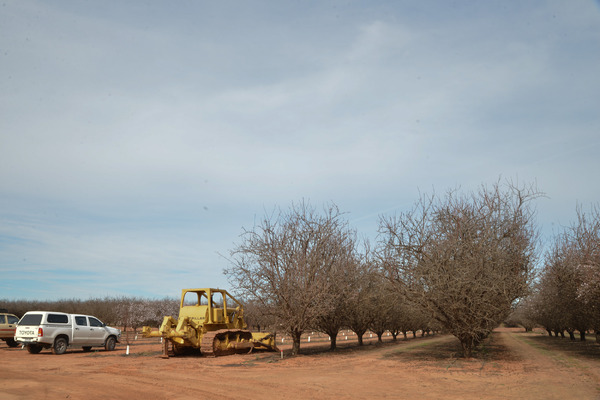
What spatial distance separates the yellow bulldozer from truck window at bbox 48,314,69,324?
4707 millimetres

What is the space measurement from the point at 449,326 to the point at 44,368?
15.5 meters

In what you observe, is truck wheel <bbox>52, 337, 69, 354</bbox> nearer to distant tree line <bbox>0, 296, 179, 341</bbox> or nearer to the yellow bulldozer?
the yellow bulldozer

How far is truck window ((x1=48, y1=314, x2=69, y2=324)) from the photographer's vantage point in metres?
21.5

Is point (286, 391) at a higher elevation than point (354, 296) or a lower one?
lower

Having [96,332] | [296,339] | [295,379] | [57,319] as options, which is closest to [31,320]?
[57,319]

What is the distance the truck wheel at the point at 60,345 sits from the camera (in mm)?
21672

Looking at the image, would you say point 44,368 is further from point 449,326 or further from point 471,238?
point 471,238

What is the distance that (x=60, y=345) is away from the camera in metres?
21.9

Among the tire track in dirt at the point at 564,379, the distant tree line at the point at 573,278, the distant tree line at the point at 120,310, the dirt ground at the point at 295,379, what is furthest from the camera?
the distant tree line at the point at 120,310

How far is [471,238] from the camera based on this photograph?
1931 centimetres

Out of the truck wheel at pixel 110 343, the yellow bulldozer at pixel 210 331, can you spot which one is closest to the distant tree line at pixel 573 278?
the yellow bulldozer at pixel 210 331

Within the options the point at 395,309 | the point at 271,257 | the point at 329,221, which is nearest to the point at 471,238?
the point at 329,221

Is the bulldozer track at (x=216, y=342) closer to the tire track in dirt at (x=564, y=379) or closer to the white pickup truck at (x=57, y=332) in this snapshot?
the white pickup truck at (x=57, y=332)

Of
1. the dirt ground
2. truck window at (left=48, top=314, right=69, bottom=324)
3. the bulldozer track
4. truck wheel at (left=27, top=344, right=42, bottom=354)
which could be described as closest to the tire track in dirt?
the dirt ground
